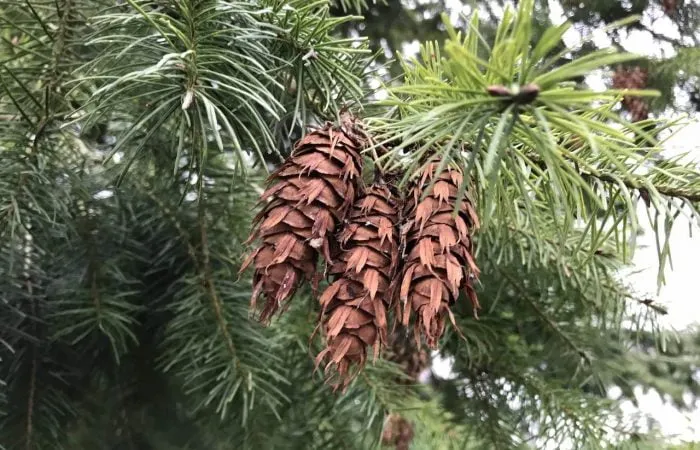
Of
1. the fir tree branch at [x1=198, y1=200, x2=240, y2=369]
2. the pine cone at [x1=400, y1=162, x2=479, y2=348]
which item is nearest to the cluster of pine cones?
the pine cone at [x1=400, y1=162, x2=479, y2=348]

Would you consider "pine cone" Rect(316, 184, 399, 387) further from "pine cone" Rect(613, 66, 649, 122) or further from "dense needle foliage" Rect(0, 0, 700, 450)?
"pine cone" Rect(613, 66, 649, 122)

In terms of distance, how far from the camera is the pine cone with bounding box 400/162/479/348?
286 mm

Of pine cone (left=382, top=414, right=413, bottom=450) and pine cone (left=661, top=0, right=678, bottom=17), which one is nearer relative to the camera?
pine cone (left=382, top=414, right=413, bottom=450)

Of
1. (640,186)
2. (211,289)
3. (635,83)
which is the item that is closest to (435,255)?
(640,186)

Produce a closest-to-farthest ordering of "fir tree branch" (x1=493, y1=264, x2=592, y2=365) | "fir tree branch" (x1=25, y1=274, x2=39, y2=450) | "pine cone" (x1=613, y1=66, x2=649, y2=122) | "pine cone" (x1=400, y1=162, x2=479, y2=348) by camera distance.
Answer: "pine cone" (x1=400, y1=162, x2=479, y2=348)
"fir tree branch" (x1=25, y1=274, x2=39, y2=450)
"fir tree branch" (x1=493, y1=264, x2=592, y2=365)
"pine cone" (x1=613, y1=66, x2=649, y2=122)

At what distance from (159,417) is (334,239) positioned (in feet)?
1.33

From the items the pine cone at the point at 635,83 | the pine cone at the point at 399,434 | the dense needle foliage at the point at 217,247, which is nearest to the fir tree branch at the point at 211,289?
the dense needle foliage at the point at 217,247

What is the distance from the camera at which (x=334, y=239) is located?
326mm

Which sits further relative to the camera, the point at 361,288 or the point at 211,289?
the point at 211,289

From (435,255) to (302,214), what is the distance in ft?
0.22

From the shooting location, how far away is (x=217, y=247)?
1.94 feet

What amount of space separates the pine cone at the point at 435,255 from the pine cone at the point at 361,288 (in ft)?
0.04

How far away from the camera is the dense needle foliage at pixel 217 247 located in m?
0.36

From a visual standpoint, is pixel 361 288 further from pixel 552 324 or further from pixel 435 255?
pixel 552 324
